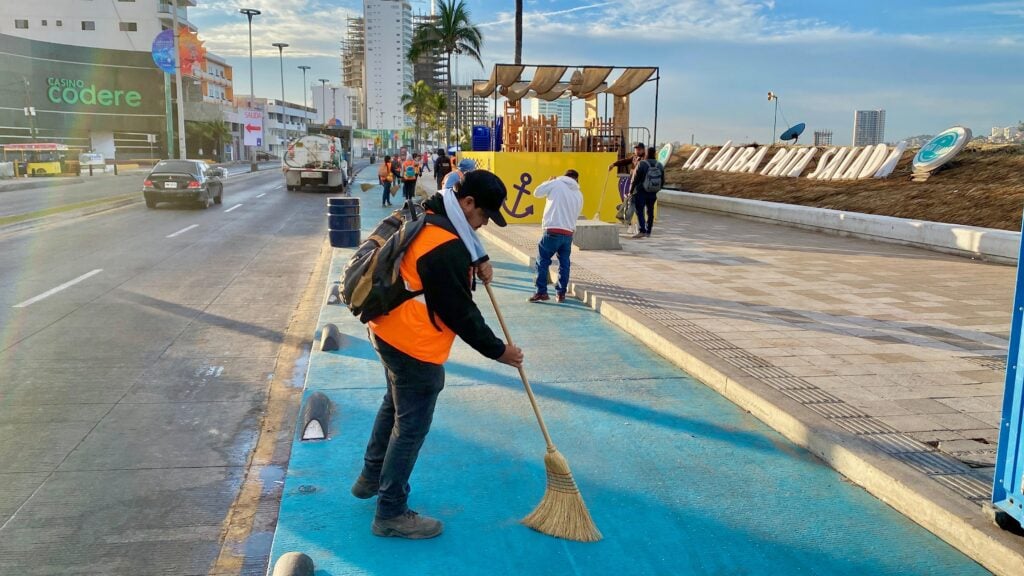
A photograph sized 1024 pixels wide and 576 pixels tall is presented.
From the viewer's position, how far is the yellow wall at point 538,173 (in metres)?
17.2

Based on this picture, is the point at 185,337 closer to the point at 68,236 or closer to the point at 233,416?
the point at 233,416

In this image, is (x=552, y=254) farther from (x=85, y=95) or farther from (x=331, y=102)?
(x=331, y=102)

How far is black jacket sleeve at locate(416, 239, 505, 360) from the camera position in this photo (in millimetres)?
3234

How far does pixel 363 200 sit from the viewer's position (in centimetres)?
2617

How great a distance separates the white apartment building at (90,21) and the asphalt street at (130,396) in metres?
70.8

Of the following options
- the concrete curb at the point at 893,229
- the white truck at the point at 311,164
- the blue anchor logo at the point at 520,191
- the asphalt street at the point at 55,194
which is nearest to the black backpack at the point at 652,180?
the blue anchor logo at the point at 520,191

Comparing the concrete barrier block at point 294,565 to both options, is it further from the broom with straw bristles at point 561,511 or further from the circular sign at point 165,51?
the circular sign at point 165,51

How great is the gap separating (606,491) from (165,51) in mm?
33194

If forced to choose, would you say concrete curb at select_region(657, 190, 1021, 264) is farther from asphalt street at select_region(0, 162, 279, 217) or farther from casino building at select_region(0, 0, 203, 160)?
casino building at select_region(0, 0, 203, 160)

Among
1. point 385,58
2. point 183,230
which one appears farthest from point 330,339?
point 385,58

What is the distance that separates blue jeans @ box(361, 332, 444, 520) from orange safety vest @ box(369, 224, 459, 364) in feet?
0.17

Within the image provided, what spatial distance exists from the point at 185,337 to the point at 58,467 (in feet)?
10.9

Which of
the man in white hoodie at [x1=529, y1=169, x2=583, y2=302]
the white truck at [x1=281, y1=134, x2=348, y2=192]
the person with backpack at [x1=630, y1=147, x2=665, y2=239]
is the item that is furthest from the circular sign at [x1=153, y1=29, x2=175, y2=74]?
the man in white hoodie at [x1=529, y1=169, x2=583, y2=302]

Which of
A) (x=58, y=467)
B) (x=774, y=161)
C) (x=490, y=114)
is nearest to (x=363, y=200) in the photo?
(x=490, y=114)
